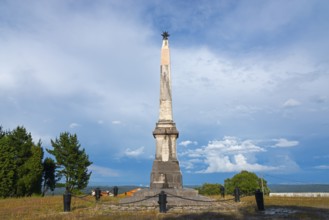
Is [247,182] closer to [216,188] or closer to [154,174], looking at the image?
[216,188]

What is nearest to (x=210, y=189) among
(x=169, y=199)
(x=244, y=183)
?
(x=244, y=183)

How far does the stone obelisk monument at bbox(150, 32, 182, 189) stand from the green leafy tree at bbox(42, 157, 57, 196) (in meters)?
18.8

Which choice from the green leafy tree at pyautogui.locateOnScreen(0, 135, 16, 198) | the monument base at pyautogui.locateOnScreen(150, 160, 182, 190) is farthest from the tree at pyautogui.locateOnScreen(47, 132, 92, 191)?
the monument base at pyautogui.locateOnScreen(150, 160, 182, 190)

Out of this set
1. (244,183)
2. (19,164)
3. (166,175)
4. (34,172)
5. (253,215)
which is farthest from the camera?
(244,183)

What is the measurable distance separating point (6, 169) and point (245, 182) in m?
32.3

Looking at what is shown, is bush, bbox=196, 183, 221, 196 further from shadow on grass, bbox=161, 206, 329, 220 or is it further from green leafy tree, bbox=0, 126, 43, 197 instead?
shadow on grass, bbox=161, 206, 329, 220

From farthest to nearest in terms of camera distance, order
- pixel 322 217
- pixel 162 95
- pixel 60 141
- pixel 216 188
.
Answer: pixel 216 188 < pixel 60 141 < pixel 162 95 < pixel 322 217

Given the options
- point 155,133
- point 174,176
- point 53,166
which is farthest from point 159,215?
point 53,166

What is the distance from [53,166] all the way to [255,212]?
83.0 feet

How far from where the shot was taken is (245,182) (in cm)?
4634

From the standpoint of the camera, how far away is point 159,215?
1209 centimetres

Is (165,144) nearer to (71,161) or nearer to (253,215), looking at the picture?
(253,215)

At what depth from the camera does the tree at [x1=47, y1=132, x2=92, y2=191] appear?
114 feet

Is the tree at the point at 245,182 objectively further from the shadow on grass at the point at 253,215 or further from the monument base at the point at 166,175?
the shadow on grass at the point at 253,215
